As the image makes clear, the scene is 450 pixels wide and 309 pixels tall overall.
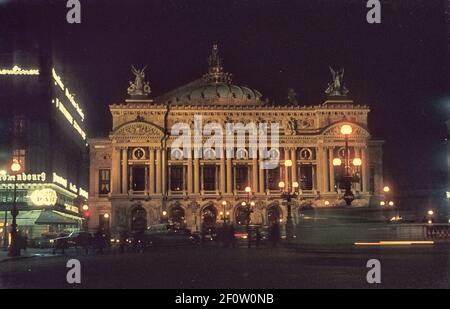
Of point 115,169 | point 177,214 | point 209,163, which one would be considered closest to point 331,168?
point 209,163

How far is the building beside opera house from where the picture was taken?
101188 millimetres

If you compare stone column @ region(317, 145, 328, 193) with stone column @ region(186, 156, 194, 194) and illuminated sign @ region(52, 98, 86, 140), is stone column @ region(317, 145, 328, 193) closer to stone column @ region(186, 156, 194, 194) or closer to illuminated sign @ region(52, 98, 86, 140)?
stone column @ region(186, 156, 194, 194)

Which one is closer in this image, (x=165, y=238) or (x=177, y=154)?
(x=165, y=238)

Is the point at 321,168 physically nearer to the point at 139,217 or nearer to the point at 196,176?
the point at 196,176

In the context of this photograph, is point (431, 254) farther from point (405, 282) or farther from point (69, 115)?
point (69, 115)

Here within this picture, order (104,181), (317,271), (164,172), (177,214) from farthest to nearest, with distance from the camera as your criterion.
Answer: (104,181), (177,214), (164,172), (317,271)

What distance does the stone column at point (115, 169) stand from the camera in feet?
330

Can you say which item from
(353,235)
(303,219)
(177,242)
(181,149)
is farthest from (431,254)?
(181,149)

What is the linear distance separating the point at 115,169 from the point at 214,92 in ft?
73.1

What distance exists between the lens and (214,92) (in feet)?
373

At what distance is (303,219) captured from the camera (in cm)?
3353

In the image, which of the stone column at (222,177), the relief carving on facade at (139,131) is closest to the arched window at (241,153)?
the stone column at (222,177)
